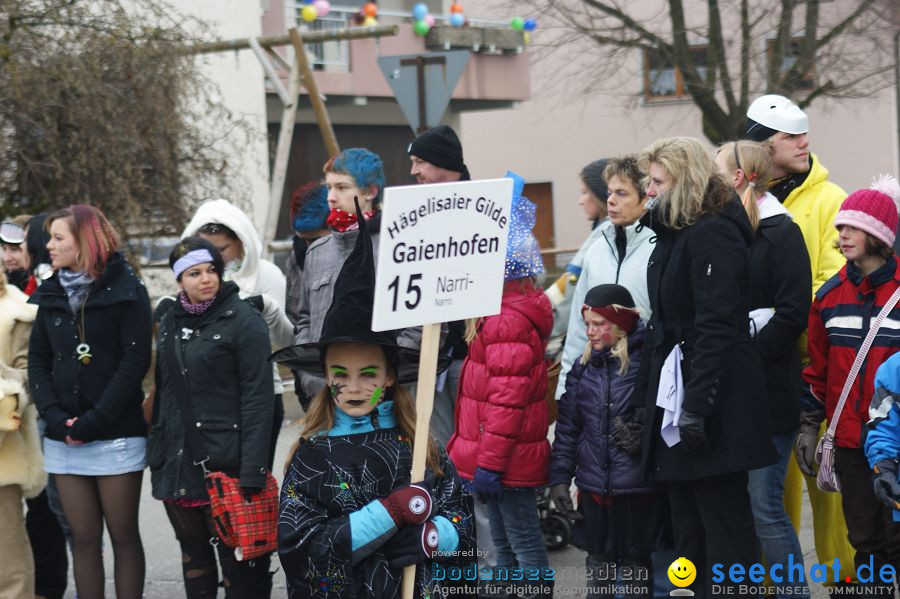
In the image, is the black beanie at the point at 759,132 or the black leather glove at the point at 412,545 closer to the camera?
the black leather glove at the point at 412,545

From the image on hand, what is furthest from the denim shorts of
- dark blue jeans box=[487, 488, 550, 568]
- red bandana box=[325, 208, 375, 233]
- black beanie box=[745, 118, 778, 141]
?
black beanie box=[745, 118, 778, 141]

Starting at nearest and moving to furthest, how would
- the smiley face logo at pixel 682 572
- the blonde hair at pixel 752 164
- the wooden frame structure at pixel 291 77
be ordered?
the smiley face logo at pixel 682 572 → the blonde hair at pixel 752 164 → the wooden frame structure at pixel 291 77

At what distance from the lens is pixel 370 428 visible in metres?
4.20

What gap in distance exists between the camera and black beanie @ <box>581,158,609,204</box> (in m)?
6.79

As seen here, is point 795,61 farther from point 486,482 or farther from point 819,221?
point 486,482

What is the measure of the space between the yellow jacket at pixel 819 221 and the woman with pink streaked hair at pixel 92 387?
3.29 meters

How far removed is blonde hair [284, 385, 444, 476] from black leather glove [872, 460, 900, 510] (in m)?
1.66

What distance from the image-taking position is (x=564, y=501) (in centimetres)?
540

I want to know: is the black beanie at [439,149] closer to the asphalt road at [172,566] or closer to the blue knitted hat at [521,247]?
the blue knitted hat at [521,247]

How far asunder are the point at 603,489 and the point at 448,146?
6.29ft

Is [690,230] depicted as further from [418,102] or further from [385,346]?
[418,102]

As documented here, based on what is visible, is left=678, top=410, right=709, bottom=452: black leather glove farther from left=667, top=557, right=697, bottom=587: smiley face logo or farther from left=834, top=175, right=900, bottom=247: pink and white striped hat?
left=834, top=175, right=900, bottom=247: pink and white striped hat

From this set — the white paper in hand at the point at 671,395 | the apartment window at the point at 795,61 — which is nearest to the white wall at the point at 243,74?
the apartment window at the point at 795,61

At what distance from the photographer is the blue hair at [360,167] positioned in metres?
5.67
